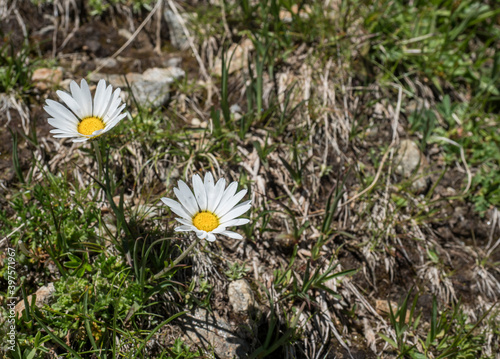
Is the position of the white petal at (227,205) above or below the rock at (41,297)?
above

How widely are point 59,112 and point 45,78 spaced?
1088 millimetres

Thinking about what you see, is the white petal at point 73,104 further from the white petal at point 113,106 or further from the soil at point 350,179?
the soil at point 350,179

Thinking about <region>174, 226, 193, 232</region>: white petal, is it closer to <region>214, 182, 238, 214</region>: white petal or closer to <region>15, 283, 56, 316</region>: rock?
<region>214, 182, 238, 214</region>: white petal

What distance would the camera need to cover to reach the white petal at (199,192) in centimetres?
168

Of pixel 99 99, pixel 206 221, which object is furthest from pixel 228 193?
pixel 99 99

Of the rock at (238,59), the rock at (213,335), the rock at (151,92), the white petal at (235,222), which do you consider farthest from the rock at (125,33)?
the rock at (213,335)

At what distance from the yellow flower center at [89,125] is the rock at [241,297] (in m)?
1.09

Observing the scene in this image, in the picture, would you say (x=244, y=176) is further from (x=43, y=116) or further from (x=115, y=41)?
(x=115, y=41)

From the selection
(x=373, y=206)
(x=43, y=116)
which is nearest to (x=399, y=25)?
(x=373, y=206)

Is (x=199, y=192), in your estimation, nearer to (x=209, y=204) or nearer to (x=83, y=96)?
(x=209, y=204)

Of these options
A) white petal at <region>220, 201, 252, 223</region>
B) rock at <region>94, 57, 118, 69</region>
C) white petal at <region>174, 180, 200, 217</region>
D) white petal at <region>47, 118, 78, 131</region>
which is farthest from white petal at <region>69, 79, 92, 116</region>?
rock at <region>94, 57, 118, 69</region>

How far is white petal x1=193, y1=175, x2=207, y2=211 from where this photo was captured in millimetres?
1676

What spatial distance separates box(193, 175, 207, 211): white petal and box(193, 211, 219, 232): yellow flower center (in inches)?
1.4

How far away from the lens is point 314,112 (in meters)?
2.73
